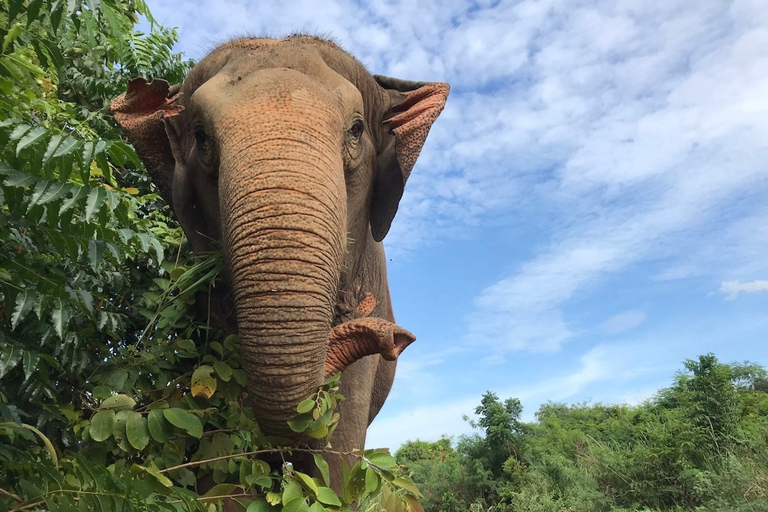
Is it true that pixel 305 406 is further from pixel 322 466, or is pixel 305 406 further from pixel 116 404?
pixel 116 404

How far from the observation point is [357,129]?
3467 millimetres

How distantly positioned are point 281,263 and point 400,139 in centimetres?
157

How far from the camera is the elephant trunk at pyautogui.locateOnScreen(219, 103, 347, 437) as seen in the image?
242 cm

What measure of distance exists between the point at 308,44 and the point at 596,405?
2320cm

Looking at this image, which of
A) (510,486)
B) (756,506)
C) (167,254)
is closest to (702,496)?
(756,506)

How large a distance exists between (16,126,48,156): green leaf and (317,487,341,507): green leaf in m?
1.41

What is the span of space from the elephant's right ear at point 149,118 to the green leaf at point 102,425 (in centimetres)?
178

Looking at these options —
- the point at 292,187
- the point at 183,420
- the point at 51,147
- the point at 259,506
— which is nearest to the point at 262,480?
the point at 259,506

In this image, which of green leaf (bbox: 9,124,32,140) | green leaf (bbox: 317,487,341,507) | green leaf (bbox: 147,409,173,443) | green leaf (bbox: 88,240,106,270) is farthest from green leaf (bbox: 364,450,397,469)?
green leaf (bbox: 9,124,32,140)

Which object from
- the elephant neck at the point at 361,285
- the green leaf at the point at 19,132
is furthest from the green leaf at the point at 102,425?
the elephant neck at the point at 361,285

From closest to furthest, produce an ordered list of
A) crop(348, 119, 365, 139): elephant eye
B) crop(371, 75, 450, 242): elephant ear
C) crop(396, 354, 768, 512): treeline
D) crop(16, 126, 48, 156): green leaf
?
crop(16, 126, 48, 156): green leaf → crop(348, 119, 365, 139): elephant eye → crop(371, 75, 450, 242): elephant ear → crop(396, 354, 768, 512): treeline

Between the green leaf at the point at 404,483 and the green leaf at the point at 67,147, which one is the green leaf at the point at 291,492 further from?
the green leaf at the point at 67,147

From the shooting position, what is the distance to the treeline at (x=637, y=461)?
33.1 feet

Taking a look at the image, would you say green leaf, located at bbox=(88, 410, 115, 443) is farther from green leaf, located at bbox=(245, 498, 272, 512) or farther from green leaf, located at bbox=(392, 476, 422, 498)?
green leaf, located at bbox=(392, 476, 422, 498)
